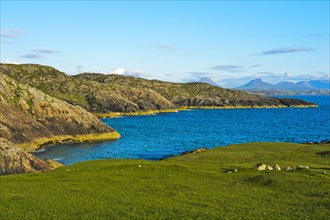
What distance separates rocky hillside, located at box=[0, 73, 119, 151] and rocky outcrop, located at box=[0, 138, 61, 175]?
35.2 meters

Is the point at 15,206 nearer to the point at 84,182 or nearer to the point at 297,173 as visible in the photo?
the point at 84,182

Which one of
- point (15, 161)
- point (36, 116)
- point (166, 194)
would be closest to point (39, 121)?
point (36, 116)

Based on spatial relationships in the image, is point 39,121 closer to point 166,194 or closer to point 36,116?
point 36,116

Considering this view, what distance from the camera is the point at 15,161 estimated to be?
60.1 meters

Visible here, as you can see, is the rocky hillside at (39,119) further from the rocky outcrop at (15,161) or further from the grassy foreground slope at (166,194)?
the grassy foreground slope at (166,194)

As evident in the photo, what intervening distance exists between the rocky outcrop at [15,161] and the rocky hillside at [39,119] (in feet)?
115

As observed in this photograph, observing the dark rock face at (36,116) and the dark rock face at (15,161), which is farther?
the dark rock face at (36,116)

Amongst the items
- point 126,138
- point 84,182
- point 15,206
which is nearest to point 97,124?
point 126,138

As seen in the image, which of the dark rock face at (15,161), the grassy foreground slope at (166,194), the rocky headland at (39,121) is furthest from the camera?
the rocky headland at (39,121)

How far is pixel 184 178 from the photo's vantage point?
4122 centimetres

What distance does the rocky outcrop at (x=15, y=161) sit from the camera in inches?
2313

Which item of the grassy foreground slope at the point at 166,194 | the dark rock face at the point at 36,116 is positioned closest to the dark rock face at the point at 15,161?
the grassy foreground slope at the point at 166,194

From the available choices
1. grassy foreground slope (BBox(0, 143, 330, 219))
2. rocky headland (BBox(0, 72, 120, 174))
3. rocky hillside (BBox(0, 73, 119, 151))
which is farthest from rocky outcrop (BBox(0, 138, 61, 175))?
rocky hillside (BBox(0, 73, 119, 151))

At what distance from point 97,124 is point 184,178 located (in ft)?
295
